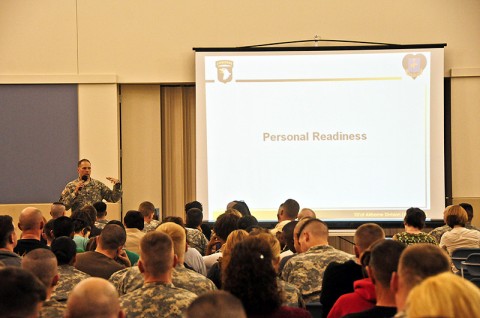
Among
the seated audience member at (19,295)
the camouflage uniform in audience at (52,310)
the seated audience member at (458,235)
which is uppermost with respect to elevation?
the seated audience member at (19,295)

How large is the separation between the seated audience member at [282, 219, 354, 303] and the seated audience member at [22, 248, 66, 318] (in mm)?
1701

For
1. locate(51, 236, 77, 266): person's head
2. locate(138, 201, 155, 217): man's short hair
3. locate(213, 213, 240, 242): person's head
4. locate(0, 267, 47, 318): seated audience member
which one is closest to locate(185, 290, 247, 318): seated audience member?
locate(0, 267, 47, 318): seated audience member

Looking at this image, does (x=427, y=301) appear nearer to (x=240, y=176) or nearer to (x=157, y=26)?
(x=240, y=176)

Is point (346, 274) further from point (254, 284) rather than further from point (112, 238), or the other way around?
point (112, 238)

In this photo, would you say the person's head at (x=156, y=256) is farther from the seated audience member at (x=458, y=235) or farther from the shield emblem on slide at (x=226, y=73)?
the shield emblem on slide at (x=226, y=73)

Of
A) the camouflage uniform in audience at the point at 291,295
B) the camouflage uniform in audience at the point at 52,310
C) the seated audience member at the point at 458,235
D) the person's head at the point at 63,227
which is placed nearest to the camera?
the camouflage uniform in audience at the point at 52,310

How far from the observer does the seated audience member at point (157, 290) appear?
346cm

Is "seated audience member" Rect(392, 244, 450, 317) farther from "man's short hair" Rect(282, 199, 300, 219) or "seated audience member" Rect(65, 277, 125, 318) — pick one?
"man's short hair" Rect(282, 199, 300, 219)

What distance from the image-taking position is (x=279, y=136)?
11086 millimetres

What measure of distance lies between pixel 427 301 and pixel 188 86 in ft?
33.5

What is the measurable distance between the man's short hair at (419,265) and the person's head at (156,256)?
4.33ft

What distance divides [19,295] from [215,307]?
0.75 meters

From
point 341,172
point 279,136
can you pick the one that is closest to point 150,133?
point 279,136

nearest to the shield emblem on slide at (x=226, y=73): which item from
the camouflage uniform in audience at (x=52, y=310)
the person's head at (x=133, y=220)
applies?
the person's head at (x=133, y=220)
